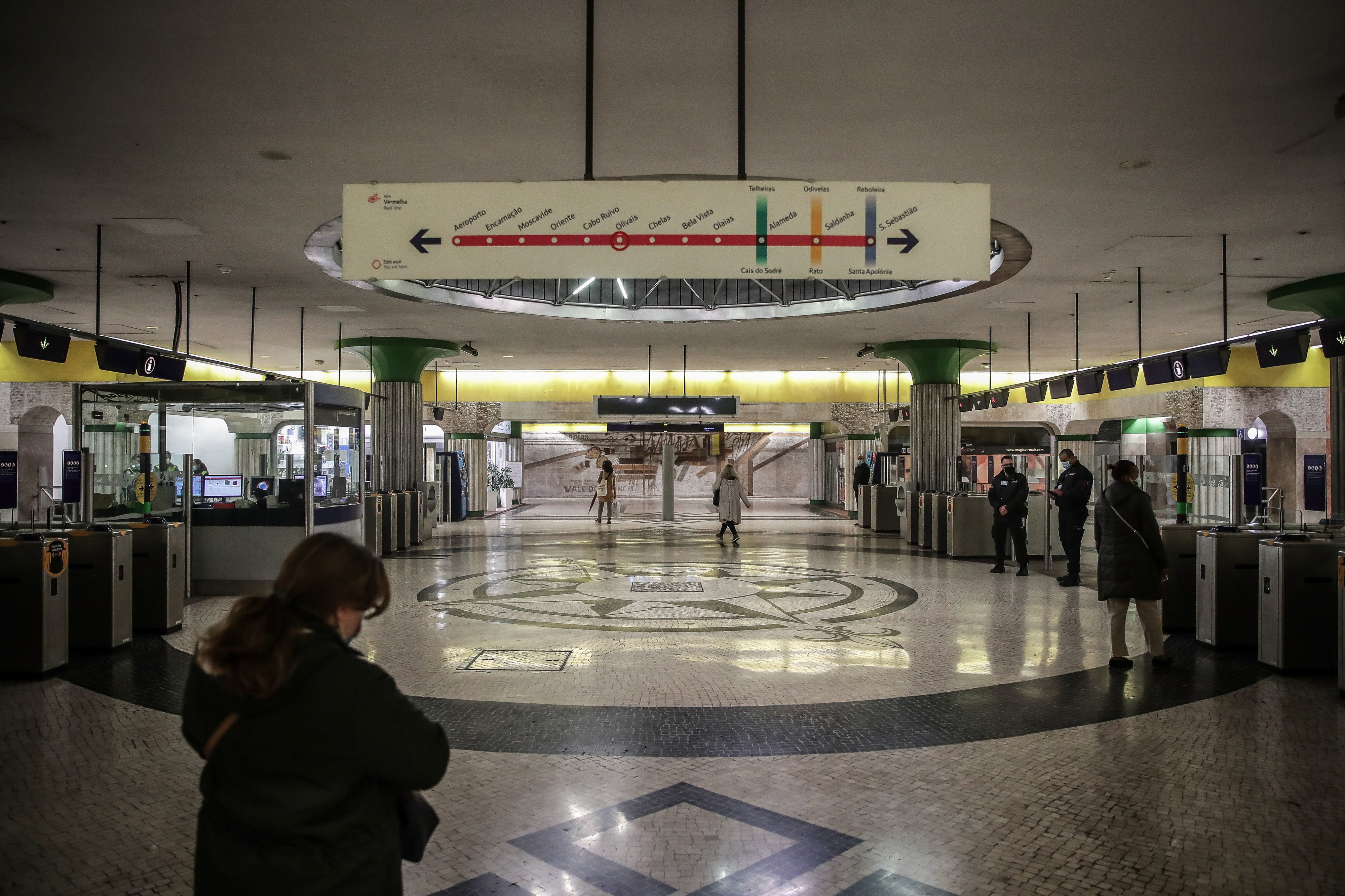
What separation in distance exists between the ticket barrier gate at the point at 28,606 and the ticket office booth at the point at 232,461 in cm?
340

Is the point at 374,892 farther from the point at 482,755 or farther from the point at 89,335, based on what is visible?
the point at 89,335

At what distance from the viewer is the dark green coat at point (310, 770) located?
165 centimetres

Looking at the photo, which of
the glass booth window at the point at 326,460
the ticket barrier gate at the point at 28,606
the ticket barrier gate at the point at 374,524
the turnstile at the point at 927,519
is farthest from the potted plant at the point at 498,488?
the ticket barrier gate at the point at 28,606

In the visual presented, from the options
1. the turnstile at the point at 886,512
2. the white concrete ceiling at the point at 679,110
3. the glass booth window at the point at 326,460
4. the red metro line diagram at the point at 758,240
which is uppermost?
the white concrete ceiling at the point at 679,110

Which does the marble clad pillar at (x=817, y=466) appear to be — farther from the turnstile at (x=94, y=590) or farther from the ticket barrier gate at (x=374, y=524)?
the turnstile at (x=94, y=590)

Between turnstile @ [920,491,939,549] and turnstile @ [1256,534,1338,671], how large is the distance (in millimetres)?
8783

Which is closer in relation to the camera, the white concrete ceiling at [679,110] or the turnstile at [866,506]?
the white concrete ceiling at [679,110]

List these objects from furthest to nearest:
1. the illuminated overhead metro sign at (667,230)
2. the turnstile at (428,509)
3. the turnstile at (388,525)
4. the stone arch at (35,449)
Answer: the stone arch at (35,449)
the turnstile at (428,509)
the turnstile at (388,525)
the illuminated overhead metro sign at (667,230)

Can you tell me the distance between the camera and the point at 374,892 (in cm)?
175

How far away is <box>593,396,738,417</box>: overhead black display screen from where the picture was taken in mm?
19656

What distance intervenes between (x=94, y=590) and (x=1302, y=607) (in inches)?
356

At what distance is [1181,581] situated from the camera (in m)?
7.89

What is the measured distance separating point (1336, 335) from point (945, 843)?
686cm

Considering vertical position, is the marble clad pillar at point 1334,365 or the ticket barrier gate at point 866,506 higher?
the marble clad pillar at point 1334,365
